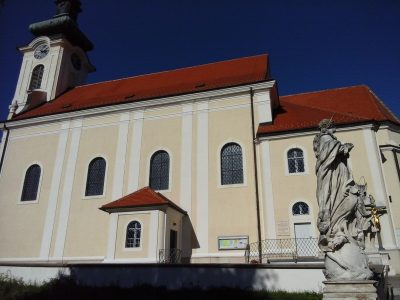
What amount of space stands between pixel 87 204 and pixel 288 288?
39.0 feet

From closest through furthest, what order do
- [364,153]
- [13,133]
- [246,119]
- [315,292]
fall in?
1. [315,292]
2. [364,153]
3. [246,119]
4. [13,133]

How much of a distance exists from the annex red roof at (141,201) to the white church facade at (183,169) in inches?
2.7

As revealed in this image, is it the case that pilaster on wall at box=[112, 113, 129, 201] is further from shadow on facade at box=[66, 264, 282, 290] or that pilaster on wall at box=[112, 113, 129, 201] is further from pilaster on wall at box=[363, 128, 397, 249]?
pilaster on wall at box=[363, 128, 397, 249]

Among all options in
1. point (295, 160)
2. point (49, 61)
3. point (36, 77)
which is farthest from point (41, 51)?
point (295, 160)

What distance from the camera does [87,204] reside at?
1750 centimetres

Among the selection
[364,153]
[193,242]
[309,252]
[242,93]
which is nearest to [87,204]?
[193,242]

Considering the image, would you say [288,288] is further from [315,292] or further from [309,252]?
[309,252]

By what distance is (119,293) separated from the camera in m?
8.92

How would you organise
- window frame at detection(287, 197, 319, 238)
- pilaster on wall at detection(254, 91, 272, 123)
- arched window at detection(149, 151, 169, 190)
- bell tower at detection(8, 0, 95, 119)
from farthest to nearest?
bell tower at detection(8, 0, 95, 119) → arched window at detection(149, 151, 169, 190) → pilaster on wall at detection(254, 91, 272, 123) → window frame at detection(287, 197, 319, 238)

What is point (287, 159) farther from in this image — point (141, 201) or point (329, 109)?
point (141, 201)

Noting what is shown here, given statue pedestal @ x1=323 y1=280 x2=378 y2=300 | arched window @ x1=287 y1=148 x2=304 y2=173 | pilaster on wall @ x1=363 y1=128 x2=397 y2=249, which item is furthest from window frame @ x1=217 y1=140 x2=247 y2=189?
statue pedestal @ x1=323 y1=280 x2=378 y2=300

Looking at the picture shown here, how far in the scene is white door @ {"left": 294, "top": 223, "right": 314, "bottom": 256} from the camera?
1334 cm

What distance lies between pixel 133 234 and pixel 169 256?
1766 mm

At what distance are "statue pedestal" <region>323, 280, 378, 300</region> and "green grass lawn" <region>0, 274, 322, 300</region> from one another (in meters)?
3.14
